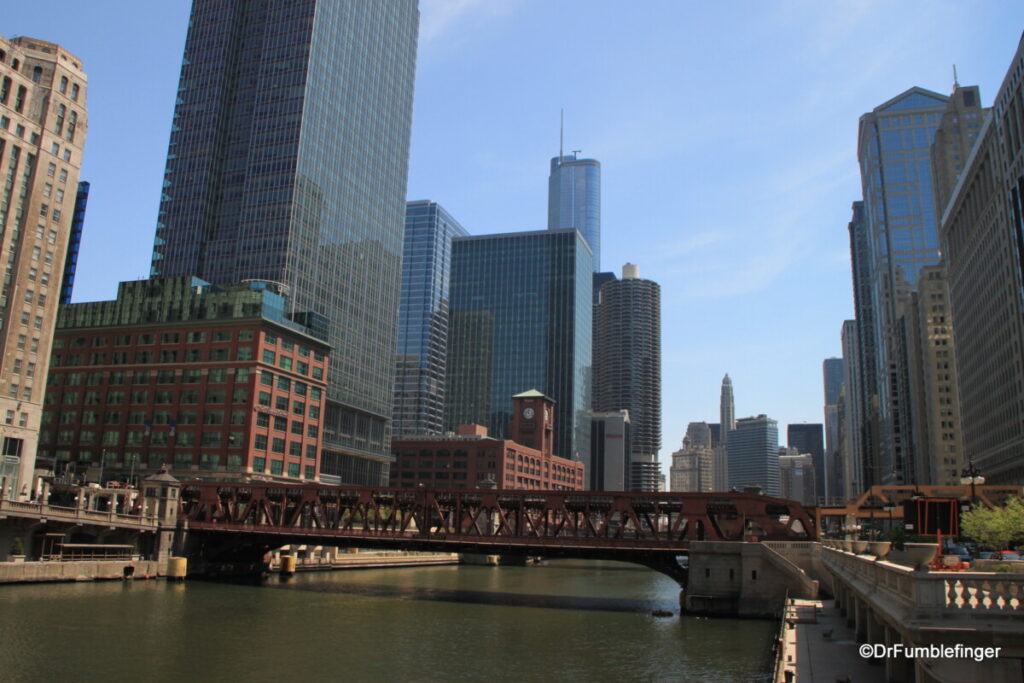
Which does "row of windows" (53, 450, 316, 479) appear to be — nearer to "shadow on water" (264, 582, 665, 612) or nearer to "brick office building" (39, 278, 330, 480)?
"brick office building" (39, 278, 330, 480)

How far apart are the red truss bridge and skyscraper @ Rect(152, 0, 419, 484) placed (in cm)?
4923

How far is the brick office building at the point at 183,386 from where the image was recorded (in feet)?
388

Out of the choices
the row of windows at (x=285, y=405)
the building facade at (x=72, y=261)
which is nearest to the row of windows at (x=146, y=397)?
the row of windows at (x=285, y=405)

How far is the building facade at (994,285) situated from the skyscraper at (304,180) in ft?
344

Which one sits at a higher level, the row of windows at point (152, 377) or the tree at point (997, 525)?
the row of windows at point (152, 377)

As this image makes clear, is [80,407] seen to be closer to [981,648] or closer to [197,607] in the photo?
[197,607]

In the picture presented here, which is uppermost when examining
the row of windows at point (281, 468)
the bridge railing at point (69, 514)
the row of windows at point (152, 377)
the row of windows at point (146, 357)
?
the row of windows at point (146, 357)

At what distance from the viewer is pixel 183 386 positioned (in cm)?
12175

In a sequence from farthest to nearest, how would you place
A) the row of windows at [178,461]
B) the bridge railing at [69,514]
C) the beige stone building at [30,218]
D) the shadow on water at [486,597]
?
the row of windows at [178,461] < the beige stone building at [30,218] < the shadow on water at [486,597] < the bridge railing at [69,514]

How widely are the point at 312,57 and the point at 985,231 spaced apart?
12001 centimetres

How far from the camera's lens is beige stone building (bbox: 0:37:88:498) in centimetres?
8650

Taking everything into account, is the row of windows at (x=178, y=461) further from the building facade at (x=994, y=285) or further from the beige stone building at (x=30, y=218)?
the building facade at (x=994, y=285)

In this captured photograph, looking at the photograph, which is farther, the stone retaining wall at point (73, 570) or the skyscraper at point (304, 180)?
the skyscraper at point (304, 180)

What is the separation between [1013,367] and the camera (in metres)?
116
